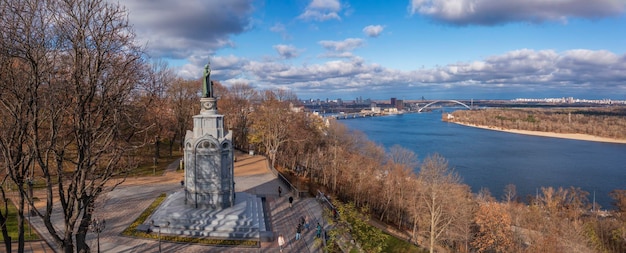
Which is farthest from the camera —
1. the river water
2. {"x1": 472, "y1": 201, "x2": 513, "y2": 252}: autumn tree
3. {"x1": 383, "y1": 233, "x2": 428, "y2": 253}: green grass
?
the river water

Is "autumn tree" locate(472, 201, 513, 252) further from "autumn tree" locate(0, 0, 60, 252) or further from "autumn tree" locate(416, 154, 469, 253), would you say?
"autumn tree" locate(0, 0, 60, 252)

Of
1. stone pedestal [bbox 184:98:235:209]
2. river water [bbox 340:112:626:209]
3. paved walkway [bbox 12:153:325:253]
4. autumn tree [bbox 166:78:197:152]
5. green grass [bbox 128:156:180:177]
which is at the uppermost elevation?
autumn tree [bbox 166:78:197:152]

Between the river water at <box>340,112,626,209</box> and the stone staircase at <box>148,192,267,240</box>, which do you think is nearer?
the stone staircase at <box>148,192,267,240</box>

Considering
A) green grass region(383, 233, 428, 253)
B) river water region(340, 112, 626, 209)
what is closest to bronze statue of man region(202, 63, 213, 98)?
green grass region(383, 233, 428, 253)

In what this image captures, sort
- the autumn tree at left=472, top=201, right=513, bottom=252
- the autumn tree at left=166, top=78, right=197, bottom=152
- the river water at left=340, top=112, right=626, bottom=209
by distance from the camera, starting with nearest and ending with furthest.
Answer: the autumn tree at left=472, top=201, right=513, bottom=252 < the autumn tree at left=166, top=78, right=197, bottom=152 < the river water at left=340, top=112, right=626, bottom=209

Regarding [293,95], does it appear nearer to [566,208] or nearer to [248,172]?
[248,172]

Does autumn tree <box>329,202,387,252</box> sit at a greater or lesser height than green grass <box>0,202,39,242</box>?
greater

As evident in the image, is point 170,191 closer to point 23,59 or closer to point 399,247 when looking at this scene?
point 399,247
